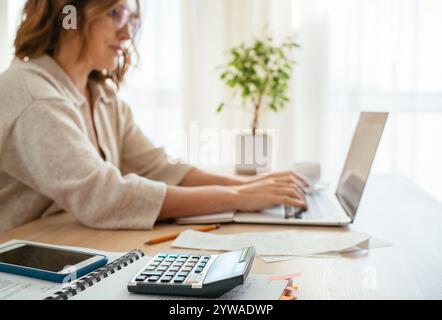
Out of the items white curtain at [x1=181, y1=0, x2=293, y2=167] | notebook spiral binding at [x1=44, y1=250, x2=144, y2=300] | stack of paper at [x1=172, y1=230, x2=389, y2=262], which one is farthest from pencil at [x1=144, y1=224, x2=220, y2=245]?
white curtain at [x1=181, y1=0, x2=293, y2=167]

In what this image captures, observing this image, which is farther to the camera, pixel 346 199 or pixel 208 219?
pixel 346 199

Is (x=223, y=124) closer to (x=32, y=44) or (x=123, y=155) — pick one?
(x=123, y=155)

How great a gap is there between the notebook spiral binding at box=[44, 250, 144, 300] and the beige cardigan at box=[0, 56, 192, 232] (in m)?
0.25

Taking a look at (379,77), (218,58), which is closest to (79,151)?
(218,58)

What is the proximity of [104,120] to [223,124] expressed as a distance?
1270 mm

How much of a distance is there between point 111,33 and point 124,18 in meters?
0.05

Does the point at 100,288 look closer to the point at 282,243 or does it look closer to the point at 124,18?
the point at 282,243

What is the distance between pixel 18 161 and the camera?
1.05m

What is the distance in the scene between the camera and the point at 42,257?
0.68 metres

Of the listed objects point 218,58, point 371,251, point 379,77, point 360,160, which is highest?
point 218,58

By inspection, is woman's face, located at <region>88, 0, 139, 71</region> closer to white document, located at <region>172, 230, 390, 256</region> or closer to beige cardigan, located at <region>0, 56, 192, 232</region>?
beige cardigan, located at <region>0, 56, 192, 232</region>

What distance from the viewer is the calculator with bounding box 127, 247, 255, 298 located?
0.56 m

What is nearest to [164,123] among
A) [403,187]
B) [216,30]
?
[216,30]

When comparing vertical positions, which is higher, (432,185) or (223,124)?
(223,124)
